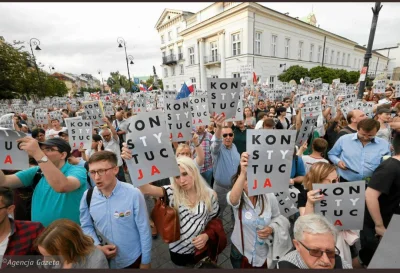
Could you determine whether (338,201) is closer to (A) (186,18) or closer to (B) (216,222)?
(B) (216,222)

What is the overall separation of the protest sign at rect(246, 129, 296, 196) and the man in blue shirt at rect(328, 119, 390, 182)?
1.74 meters

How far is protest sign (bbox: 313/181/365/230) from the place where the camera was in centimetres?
184

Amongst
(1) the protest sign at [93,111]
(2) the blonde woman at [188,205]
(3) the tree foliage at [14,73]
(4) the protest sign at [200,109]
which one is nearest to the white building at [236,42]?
(3) the tree foliage at [14,73]

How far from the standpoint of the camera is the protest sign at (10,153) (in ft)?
6.98

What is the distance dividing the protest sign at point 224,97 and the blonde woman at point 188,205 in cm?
203

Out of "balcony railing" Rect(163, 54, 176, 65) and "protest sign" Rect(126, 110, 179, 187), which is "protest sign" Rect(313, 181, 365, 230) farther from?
"balcony railing" Rect(163, 54, 176, 65)

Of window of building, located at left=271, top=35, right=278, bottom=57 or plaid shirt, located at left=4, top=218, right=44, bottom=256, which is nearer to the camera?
plaid shirt, located at left=4, top=218, right=44, bottom=256

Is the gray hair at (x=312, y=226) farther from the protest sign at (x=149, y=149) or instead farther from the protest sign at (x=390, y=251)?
the protest sign at (x=149, y=149)

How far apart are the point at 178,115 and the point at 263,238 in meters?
2.46

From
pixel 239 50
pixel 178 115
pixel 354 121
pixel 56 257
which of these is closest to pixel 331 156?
pixel 354 121

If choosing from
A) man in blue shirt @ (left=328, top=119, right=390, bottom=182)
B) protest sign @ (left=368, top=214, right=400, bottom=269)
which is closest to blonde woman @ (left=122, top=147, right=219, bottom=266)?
protest sign @ (left=368, top=214, right=400, bottom=269)

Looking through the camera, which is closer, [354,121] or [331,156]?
[331,156]

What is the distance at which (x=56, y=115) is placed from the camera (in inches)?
255

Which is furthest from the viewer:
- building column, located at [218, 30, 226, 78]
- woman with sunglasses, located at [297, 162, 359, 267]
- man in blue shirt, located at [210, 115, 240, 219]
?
building column, located at [218, 30, 226, 78]
